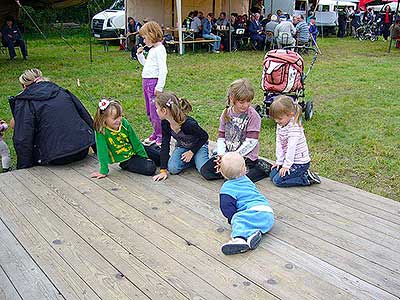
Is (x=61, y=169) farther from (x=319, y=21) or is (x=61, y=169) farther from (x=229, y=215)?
(x=319, y=21)

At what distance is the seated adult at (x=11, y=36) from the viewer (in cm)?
1273

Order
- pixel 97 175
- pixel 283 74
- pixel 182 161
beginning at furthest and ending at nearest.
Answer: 1. pixel 283 74
2. pixel 182 161
3. pixel 97 175

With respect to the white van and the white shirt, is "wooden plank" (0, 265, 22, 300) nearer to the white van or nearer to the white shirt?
the white shirt

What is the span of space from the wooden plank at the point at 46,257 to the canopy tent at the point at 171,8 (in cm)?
1287

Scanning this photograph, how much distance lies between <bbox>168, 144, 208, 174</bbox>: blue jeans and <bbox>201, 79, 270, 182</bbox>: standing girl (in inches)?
5.1

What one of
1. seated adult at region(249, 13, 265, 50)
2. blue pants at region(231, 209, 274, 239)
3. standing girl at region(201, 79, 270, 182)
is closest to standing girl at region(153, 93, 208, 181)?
standing girl at region(201, 79, 270, 182)

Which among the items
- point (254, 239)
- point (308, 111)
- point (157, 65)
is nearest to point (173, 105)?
point (157, 65)

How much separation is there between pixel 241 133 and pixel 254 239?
4.45 ft

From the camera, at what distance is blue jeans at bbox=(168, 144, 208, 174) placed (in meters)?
3.92

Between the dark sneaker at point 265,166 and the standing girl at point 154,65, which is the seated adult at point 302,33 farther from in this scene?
the dark sneaker at point 265,166

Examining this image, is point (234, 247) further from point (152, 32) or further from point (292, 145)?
point (152, 32)

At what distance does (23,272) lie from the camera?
2.45 meters

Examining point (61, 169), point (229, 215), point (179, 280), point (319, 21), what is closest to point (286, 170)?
point (229, 215)

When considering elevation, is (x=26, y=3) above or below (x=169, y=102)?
above
